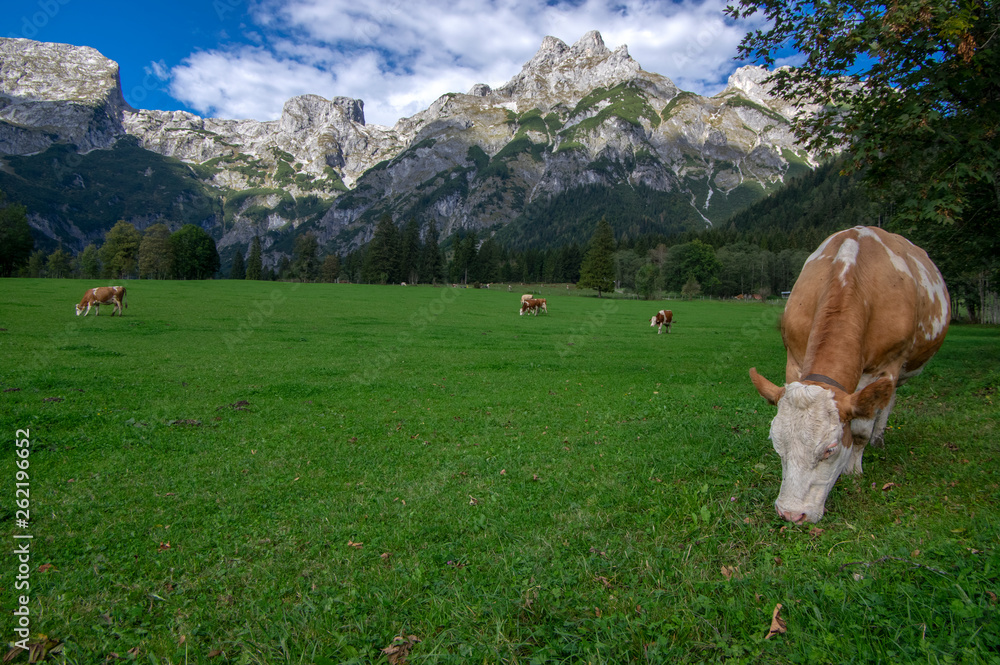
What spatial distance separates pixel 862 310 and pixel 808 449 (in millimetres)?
2282

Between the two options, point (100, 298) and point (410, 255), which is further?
point (410, 255)

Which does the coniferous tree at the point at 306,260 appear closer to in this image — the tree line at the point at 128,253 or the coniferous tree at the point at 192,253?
the tree line at the point at 128,253

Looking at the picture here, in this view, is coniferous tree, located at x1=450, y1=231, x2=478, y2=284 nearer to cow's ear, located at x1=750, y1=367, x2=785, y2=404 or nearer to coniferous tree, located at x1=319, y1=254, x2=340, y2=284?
coniferous tree, located at x1=319, y1=254, x2=340, y2=284

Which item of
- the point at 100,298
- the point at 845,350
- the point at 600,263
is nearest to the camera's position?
the point at 845,350

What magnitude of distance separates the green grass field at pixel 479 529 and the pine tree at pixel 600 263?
8019 cm

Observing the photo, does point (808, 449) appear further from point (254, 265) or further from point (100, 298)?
point (254, 265)

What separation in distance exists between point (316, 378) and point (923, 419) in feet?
48.8

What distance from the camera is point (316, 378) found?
48.1 ft

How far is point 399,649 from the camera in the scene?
131 inches

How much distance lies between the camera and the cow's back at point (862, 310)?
546 cm

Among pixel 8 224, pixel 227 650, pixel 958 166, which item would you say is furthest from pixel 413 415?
pixel 8 224

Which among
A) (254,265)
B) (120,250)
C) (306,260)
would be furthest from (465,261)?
(120,250)

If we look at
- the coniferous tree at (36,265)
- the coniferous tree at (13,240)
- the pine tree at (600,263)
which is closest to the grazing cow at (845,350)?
the pine tree at (600,263)

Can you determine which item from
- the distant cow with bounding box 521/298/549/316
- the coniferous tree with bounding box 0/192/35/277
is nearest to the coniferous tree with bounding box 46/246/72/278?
the coniferous tree with bounding box 0/192/35/277
